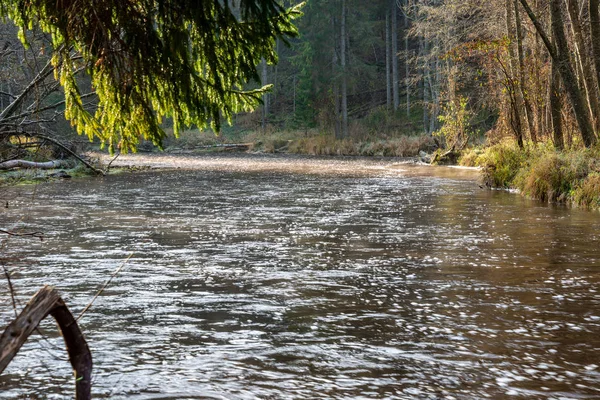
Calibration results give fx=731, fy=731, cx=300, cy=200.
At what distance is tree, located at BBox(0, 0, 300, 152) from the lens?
6.27 meters

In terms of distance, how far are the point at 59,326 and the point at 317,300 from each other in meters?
4.74

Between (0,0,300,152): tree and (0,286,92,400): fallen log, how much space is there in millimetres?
2791

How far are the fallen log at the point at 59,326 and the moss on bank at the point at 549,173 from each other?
14.7 m

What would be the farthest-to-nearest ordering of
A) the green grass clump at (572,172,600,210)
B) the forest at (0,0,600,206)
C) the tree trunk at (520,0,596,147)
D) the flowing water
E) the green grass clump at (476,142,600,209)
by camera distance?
the tree trunk at (520,0,596,147), the green grass clump at (476,142,600,209), the green grass clump at (572,172,600,210), the forest at (0,0,600,206), the flowing water

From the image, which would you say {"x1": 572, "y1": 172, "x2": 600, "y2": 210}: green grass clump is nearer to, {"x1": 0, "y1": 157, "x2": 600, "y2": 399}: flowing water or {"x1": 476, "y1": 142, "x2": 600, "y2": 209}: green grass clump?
{"x1": 476, "y1": 142, "x2": 600, "y2": 209}: green grass clump

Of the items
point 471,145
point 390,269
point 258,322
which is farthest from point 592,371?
point 471,145

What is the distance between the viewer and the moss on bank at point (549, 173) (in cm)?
1702

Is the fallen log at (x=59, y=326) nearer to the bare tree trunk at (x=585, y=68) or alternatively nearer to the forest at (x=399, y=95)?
the forest at (x=399, y=95)

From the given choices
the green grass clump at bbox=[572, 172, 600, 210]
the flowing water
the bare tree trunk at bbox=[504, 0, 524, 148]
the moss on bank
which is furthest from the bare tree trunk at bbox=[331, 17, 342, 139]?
the flowing water

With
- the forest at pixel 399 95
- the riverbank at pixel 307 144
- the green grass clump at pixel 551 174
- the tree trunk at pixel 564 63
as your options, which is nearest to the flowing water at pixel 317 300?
the green grass clump at pixel 551 174

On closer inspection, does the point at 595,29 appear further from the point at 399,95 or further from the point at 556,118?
the point at 399,95

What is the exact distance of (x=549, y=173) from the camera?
61.8 ft

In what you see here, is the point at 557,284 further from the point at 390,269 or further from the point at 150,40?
the point at 150,40

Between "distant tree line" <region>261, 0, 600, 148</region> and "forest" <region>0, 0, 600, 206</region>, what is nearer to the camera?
"forest" <region>0, 0, 600, 206</region>
